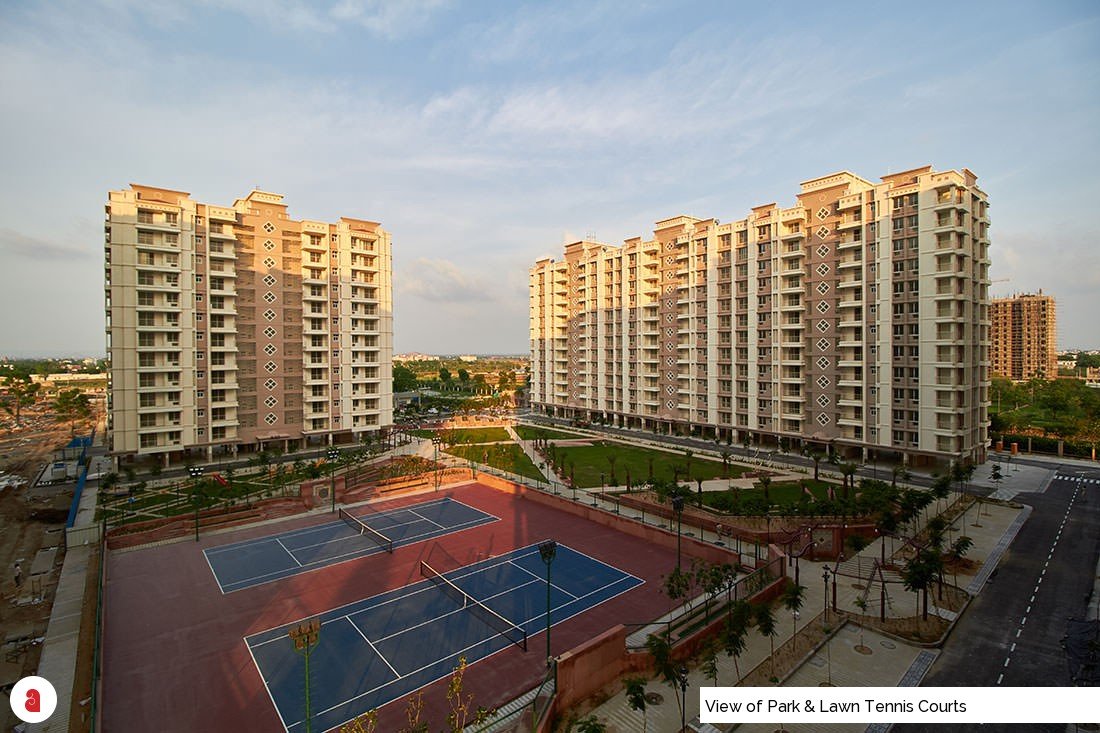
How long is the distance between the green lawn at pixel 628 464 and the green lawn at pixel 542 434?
283 inches

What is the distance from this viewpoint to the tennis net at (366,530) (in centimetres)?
2856

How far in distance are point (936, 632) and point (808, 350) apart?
3606 cm

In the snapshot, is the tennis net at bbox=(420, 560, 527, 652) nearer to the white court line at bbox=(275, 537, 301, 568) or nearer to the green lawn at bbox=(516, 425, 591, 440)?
the white court line at bbox=(275, 537, 301, 568)

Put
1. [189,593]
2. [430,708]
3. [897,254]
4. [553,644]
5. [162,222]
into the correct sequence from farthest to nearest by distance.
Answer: [162,222]
[897,254]
[189,593]
[553,644]
[430,708]

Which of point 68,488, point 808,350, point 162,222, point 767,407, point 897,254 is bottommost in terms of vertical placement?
point 68,488

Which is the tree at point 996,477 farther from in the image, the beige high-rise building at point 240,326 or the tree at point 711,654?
the beige high-rise building at point 240,326

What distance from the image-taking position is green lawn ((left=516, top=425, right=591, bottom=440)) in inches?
2579

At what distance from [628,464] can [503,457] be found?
12.1 m

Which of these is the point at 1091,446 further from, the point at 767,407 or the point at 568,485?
the point at 568,485

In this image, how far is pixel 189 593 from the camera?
2316 centimetres

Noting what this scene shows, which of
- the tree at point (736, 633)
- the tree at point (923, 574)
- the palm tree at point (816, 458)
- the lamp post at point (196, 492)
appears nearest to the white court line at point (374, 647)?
the tree at point (736, 633)

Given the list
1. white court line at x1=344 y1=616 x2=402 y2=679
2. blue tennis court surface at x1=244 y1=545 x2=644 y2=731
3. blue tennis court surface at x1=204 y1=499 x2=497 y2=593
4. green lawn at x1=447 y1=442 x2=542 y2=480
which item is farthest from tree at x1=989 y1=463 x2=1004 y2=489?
white court line at x1=344 y1=616 x2=402 y2=679

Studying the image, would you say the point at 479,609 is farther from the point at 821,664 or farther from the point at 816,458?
the point at 816,458

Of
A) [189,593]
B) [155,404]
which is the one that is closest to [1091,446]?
[189,593]
